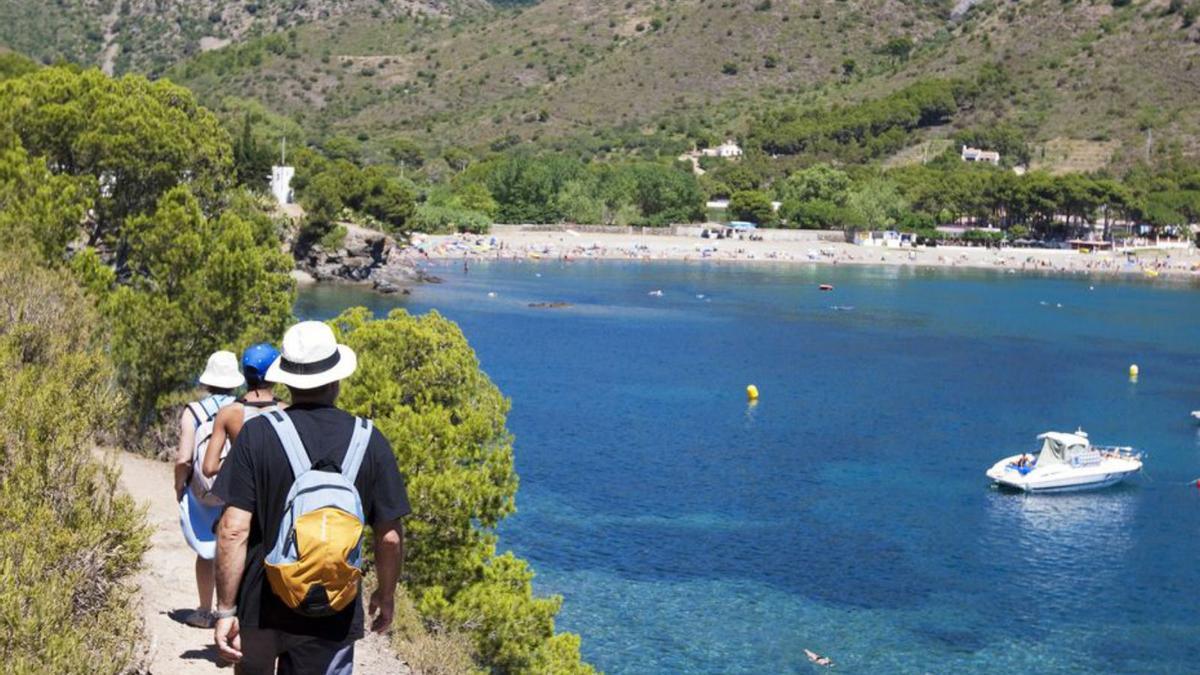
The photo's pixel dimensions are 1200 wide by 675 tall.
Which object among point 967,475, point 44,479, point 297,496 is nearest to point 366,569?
point 44,479

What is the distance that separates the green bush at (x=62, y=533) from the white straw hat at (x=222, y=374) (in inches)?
35.5

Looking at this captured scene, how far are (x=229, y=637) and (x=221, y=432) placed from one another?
250 cm

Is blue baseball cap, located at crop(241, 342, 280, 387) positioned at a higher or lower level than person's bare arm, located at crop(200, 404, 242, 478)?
higher

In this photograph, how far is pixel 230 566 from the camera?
18.4 feet

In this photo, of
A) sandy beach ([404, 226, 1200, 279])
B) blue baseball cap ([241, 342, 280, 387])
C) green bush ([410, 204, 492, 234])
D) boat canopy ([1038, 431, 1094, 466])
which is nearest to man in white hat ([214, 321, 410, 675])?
blue baseball cap ([241, 342, 280, 387])

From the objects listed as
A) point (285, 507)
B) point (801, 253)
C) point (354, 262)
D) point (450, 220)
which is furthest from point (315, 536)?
point (801, 253)

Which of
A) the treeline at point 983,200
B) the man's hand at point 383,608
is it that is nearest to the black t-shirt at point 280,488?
the man's hand at point 383,608

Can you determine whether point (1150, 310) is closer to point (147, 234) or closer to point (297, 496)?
point (147, 234)

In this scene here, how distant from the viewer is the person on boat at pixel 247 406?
26.1ft

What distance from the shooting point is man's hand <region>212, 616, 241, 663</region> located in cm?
571

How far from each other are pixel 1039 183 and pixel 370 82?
10604cm

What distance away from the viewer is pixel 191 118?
2903cm

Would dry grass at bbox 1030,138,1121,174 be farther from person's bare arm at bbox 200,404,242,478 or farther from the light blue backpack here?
the light blue backpack

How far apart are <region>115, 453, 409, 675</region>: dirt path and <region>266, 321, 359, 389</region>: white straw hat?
3120 mm
